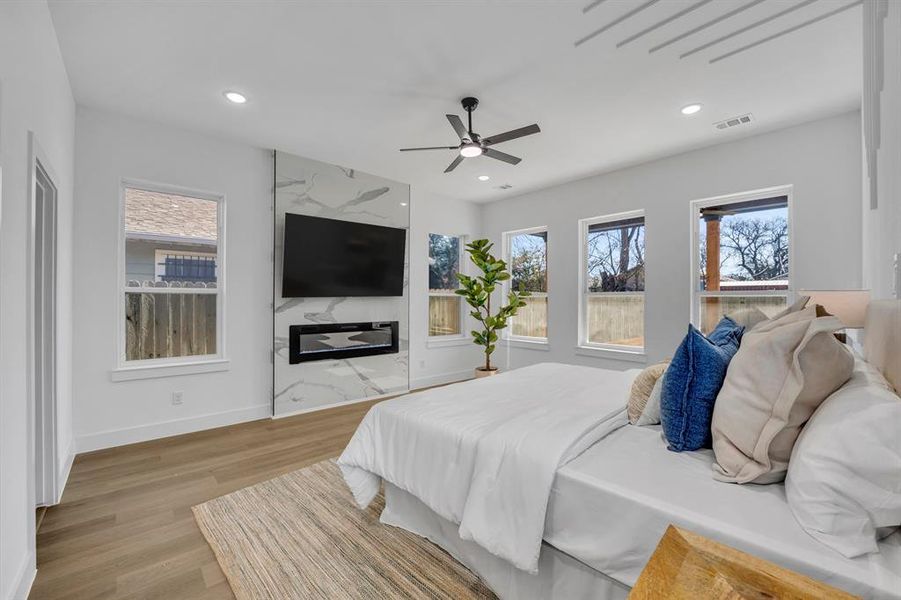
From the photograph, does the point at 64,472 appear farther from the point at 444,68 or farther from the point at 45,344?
the point at 444,68

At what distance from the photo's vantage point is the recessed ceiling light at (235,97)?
118 inches

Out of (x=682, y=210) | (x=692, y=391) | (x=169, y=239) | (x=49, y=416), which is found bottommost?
(x=49, y=416)

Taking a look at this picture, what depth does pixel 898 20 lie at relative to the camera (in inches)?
43.7


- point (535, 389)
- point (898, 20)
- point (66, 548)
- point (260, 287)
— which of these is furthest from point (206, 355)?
point (898, 20)

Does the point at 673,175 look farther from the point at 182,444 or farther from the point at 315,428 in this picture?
the point at 182,444

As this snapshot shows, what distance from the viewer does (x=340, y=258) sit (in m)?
4.59

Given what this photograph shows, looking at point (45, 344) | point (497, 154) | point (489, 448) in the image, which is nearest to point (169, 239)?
point (45, 344)

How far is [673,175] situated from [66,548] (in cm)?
545

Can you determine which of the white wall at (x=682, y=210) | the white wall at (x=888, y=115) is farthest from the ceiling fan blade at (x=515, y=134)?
the white wall at (x=682, y=210)

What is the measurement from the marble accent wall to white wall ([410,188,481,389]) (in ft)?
0.51

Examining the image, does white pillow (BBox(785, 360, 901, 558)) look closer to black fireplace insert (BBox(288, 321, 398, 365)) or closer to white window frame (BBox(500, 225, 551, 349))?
black fireplace insert (BBox(288, 321, 398, 365))

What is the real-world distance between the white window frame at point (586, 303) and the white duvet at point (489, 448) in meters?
2.17

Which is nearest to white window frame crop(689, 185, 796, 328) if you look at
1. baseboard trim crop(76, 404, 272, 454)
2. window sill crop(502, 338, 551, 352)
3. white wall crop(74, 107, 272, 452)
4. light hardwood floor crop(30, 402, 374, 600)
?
window sill crop(502, 338, 551, 352)

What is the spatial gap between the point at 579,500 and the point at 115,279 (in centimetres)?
392
